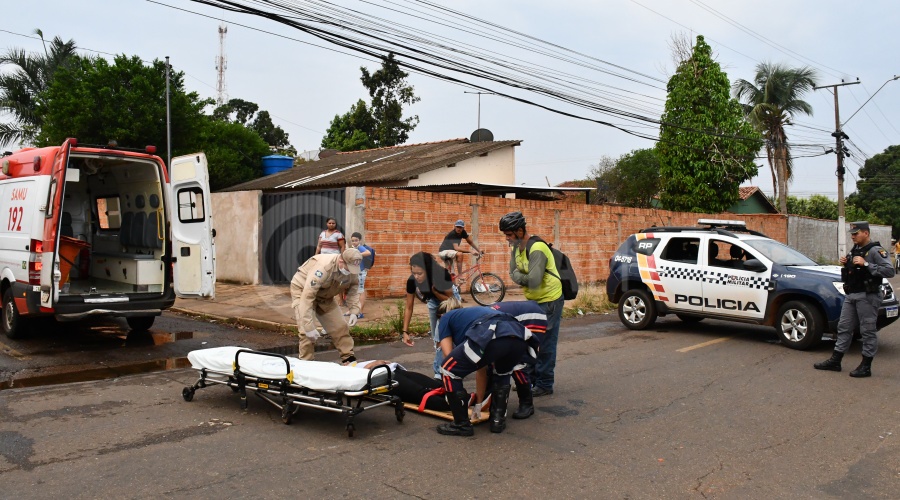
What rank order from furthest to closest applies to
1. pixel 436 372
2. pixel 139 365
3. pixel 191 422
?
pixel 139 365 → pixel 436 372 → pixel 191 422

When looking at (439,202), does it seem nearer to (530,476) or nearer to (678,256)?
(678,256)

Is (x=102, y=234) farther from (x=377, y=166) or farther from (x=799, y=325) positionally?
(x=377, y=166)

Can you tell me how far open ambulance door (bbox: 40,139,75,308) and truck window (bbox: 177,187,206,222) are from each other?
1.64 metres

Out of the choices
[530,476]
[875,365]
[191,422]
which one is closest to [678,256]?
[875,365]

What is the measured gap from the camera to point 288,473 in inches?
186

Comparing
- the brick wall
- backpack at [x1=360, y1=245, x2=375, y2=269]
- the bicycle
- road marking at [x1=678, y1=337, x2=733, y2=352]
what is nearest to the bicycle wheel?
the bicycle

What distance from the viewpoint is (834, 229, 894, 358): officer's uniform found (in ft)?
25.9

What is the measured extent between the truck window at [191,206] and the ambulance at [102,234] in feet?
0.05

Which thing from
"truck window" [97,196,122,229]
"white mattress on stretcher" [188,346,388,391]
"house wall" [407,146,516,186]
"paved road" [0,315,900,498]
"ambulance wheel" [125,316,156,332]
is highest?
"house wall" [407,146,516,186]

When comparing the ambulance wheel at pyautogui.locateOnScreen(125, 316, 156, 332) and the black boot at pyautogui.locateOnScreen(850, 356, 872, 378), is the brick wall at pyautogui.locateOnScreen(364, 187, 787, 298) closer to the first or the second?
the ambulance wheel at pyautogui.locateOnScreen(125, 316, 156, 332)

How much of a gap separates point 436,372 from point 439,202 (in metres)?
8.34

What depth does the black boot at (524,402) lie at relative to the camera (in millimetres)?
6219

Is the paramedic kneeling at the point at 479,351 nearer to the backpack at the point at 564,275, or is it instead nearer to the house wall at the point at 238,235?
the backpack at the point at 564,275

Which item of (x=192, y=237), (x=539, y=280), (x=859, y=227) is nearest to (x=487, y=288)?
(x=192, y=237)
